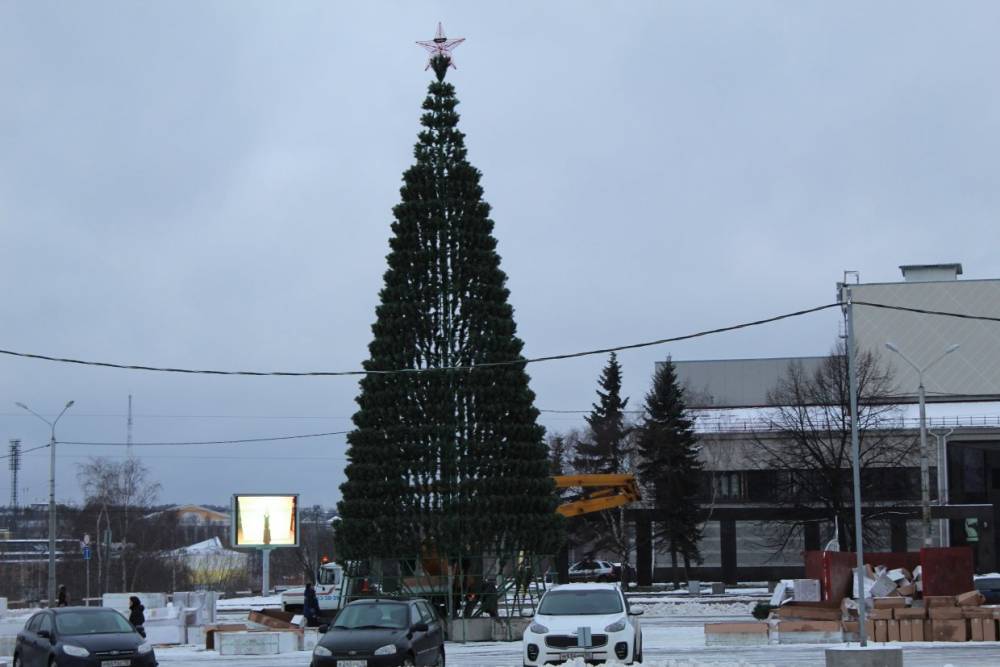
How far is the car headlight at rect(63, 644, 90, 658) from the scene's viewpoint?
885 inches

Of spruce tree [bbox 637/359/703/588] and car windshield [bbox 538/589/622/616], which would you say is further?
spruce tree [bbox 637/359/703/588]

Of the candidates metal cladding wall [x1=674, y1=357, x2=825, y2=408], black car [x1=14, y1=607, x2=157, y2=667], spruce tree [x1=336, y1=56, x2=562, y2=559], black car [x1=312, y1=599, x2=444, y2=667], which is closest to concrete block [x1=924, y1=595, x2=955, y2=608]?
spruce tree [x1=336, y1=56, x2=562, y2=559]

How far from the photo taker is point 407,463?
33.5 metres

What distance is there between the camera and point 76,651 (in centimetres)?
2255

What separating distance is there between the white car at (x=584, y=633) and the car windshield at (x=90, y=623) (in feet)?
24.5

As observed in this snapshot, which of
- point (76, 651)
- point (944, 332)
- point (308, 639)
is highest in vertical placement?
point (944, 332)

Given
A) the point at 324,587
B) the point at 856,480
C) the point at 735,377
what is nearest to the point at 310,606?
the point at 324,587

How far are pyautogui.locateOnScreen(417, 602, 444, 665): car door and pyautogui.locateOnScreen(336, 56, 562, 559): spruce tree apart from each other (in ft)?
29.1

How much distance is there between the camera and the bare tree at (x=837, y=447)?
63.3 meters

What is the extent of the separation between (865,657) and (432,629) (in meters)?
7.79

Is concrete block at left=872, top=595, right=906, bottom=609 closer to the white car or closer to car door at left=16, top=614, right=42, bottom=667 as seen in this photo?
the white car

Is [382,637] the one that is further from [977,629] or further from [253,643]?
[977,629]

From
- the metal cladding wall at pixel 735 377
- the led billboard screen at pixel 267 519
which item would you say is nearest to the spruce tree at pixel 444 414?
the led billboard screen at pixel 267 519

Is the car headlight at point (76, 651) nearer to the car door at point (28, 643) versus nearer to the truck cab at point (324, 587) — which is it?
the car door at point (28, 643)
